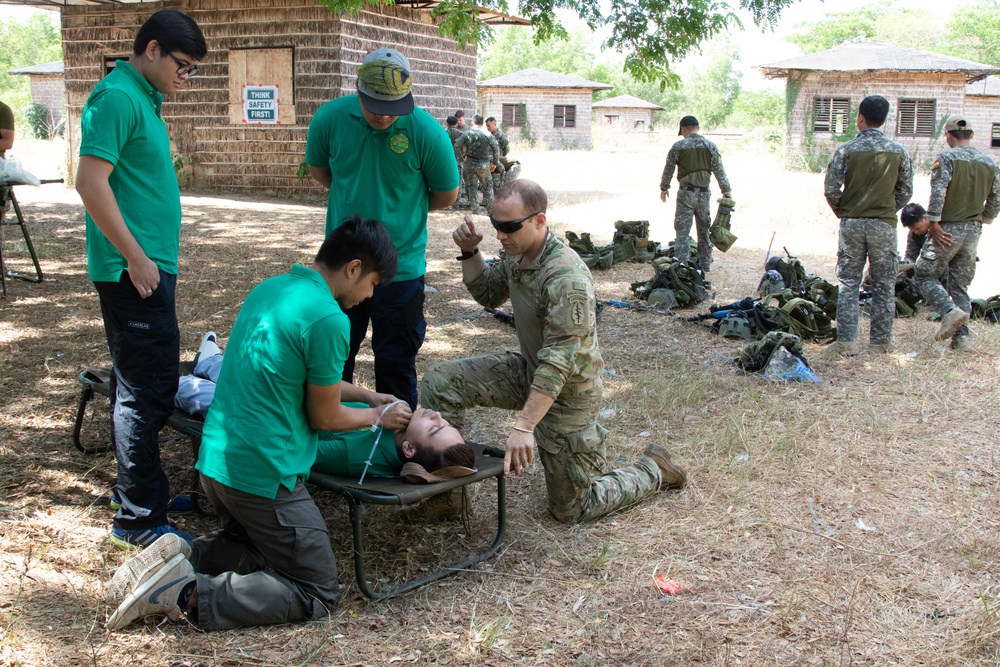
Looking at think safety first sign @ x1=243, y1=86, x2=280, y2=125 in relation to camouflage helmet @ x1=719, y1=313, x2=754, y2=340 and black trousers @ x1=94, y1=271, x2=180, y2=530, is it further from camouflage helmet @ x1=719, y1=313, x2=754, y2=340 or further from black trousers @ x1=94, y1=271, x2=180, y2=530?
black trousers @ x1=94, y1=271, x2=180, y2=530

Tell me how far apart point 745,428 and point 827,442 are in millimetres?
487

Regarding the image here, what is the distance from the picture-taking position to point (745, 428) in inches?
203

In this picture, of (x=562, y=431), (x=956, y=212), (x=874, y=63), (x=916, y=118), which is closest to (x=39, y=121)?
(x=874, y=63)

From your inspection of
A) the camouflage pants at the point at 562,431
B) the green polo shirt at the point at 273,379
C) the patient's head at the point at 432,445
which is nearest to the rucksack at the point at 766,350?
the camouflage pants at the point at 562,431

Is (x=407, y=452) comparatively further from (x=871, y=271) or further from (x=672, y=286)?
(x=672, y=286)

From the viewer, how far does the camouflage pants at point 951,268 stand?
735cm

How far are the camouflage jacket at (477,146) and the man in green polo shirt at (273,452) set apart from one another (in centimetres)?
1244

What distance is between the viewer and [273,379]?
294 centimetres

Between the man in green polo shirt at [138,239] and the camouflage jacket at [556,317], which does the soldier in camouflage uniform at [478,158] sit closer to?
the camouflage jacket at [556,317]

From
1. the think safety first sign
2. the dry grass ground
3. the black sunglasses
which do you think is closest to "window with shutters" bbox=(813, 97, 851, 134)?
the think safety first sign

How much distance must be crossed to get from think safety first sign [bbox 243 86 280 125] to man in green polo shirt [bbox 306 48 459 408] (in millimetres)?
12978

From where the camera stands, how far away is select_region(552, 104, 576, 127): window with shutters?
39.8m

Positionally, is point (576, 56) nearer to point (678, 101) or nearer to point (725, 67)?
point (678, 101)

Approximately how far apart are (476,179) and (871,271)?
9.57 m
